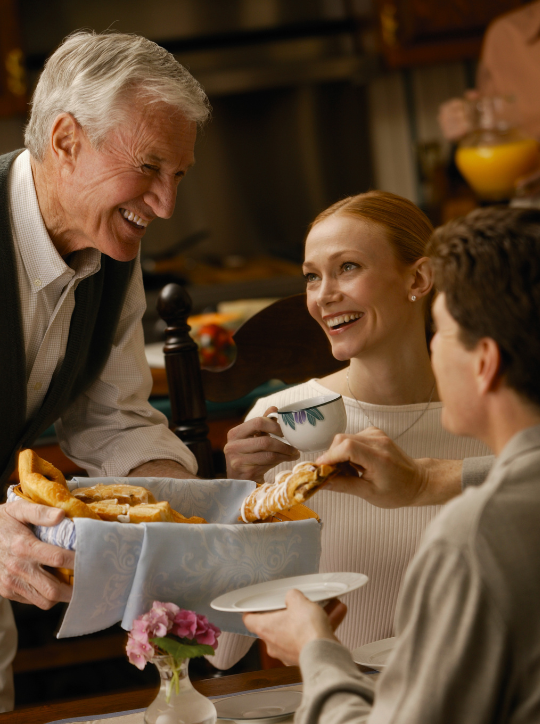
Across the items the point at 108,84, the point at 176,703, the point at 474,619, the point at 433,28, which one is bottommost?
the point at 176,703

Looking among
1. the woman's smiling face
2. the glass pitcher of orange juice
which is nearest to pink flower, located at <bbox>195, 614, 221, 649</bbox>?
the woman's smiling face

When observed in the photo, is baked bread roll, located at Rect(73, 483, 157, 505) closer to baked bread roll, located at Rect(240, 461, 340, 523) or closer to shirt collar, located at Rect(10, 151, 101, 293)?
baked bread roll, located at Rect(240, 461, 340, 523)

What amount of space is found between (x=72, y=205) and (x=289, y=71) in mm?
3023

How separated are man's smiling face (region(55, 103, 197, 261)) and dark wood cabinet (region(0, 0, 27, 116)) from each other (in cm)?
279

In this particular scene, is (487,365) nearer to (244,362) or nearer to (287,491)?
(287,491)

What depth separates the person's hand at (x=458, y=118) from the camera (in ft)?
10.3

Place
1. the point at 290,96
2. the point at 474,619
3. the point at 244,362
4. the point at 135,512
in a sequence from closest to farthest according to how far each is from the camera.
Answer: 1. the point at 474,619
2. the point at 135,512
3. the point at 244,362
4. the point at 290,96

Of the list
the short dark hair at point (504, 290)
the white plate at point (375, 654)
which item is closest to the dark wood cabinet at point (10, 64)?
the white plate at point (375, 654)

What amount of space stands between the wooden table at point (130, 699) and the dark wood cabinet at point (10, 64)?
3.42m

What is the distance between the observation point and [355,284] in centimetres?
150

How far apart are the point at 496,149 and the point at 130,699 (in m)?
2.60

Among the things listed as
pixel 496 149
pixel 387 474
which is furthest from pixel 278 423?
pixel 496 149

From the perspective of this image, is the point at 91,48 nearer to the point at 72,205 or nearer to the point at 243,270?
the point at 72,205

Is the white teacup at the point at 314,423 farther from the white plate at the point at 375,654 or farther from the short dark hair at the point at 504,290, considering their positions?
the short dark hair at the point at 504,290
